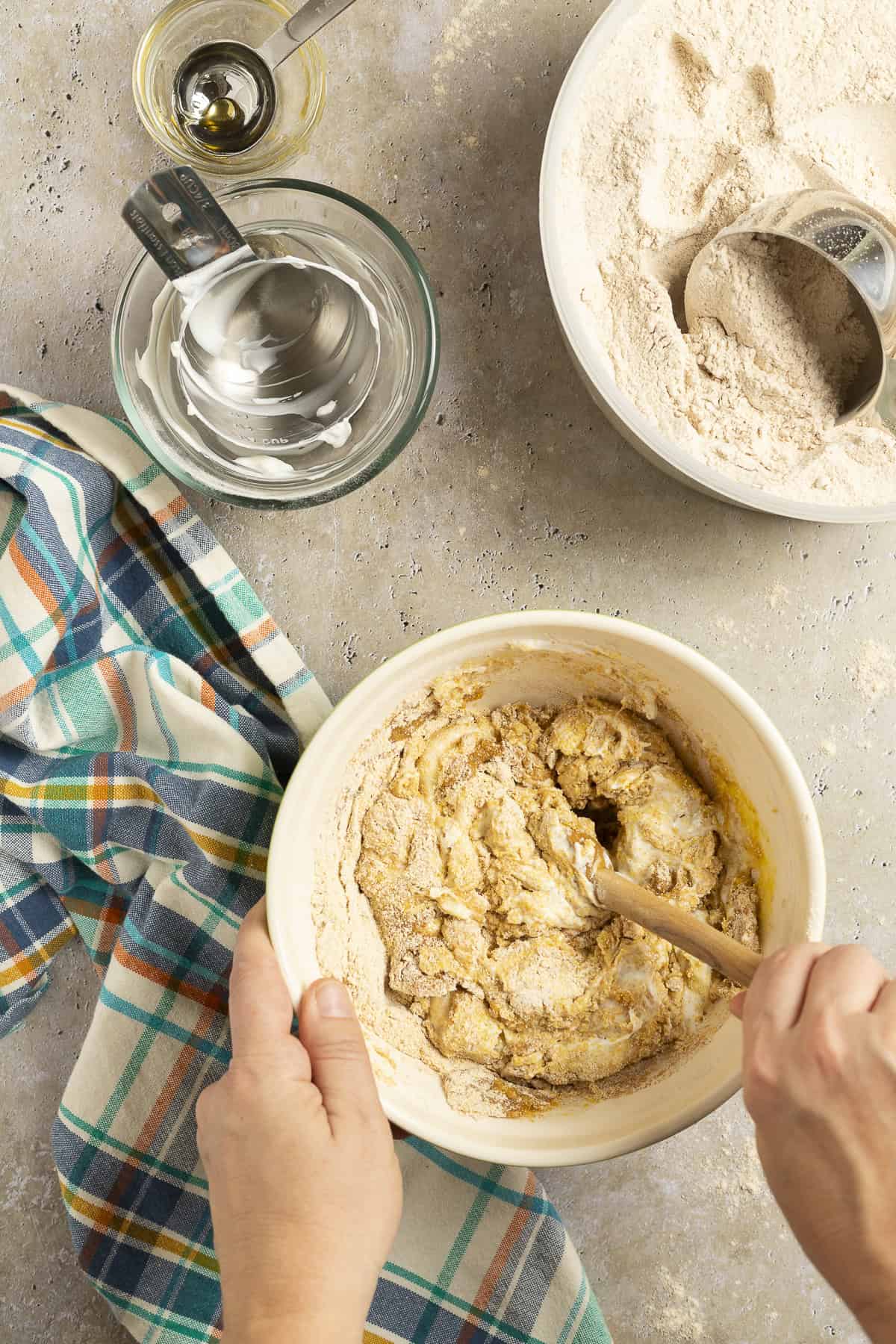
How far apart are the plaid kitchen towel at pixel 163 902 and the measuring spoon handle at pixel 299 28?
467 millimetres

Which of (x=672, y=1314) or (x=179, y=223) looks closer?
(x=179, y=223)

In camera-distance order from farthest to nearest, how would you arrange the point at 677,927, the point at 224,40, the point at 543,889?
the point at 224,40, the point at 543,889, the point at 677,927

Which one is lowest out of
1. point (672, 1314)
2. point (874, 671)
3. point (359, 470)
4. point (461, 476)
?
point (672, 1314)

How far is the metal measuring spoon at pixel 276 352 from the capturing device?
1135 mm

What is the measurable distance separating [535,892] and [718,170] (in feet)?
2.71

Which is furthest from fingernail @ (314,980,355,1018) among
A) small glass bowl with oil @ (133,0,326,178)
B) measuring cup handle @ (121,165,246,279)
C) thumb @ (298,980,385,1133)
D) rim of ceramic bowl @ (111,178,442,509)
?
small glass bowl with oil @ (133,0,326,178)

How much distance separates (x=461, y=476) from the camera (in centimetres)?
125

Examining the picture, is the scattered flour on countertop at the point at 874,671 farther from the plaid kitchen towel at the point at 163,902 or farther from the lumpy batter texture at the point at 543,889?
the plaid kitchen towel at the point at 163,902

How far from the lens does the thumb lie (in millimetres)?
937

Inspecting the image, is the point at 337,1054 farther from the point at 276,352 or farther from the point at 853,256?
the point at 853,256

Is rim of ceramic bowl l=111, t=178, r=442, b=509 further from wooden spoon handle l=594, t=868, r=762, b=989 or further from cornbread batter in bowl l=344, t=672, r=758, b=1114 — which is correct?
wooden spoon handle l=594, t=868, r=762, b=989

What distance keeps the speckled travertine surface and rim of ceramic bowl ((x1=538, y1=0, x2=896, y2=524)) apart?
16 centimetres

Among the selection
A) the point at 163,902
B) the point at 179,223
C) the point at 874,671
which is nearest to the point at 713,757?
the point at 874,671

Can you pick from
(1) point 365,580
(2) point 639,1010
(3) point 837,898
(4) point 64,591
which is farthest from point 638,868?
(4) point 64,591
